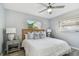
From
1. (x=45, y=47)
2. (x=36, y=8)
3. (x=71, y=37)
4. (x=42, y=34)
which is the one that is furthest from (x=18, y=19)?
(x=71, y=37)

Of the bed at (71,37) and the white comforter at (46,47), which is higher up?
the bed at (71,37)

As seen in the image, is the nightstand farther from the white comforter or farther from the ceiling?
the ceiling

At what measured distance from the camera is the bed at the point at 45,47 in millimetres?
1183

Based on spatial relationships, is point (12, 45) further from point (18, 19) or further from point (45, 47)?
point (45, 47)

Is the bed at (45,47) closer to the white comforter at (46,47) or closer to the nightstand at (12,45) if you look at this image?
the white comforter at (46,47)

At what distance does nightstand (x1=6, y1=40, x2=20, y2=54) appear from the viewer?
1228mm

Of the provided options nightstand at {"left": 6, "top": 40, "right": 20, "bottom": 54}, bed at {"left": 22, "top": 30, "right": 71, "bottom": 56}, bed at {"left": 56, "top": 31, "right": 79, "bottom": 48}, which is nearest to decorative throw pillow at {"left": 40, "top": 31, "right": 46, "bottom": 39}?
bed at {"left": 22, "top": 30, "right": 71, "bottom": 56}

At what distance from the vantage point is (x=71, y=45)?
1275 millimetres

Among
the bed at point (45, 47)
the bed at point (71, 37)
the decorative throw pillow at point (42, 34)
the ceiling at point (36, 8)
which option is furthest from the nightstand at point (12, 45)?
the bed at point (71, 37)

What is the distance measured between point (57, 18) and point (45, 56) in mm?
751

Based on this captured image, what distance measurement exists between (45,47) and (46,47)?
2 cm

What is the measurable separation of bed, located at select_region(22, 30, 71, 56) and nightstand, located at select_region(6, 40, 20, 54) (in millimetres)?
112

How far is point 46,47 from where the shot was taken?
121cm

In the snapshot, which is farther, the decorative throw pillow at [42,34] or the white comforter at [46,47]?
the decorative throw pillow at [42,34]
